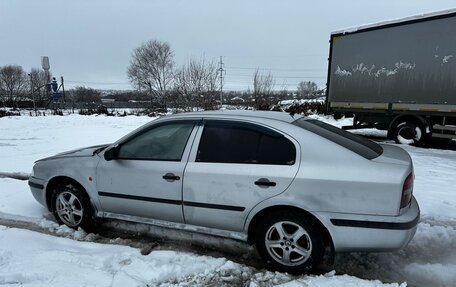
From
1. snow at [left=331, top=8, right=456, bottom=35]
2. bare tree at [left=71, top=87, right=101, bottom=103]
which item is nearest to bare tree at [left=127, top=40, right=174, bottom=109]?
bare tree at [left=71, top=87, right=101, bottom=103]

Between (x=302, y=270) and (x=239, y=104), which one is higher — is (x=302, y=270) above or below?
below

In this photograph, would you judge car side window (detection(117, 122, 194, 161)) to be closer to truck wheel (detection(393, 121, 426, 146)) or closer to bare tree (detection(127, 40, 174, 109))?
truck wheel (detection(393, 121, 426, 146))

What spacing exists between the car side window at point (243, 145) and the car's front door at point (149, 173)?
227 millimetres

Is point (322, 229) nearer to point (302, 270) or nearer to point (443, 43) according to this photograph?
point (302, 270)

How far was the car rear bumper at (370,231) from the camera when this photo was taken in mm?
2963

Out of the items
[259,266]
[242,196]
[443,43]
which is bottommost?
[259,266]

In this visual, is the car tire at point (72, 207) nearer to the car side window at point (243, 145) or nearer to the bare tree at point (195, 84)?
the car side window at point (243, 145)

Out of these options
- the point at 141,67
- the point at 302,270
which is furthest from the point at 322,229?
the point at 141,67

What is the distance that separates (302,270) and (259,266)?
48 cm

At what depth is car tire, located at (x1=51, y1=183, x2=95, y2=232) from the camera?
4.21 m

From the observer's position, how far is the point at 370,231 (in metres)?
3.01

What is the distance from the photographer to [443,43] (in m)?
9.41

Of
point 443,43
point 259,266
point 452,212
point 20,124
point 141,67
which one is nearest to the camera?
point 259,266

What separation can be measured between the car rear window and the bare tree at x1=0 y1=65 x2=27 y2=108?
8191 centimetres
